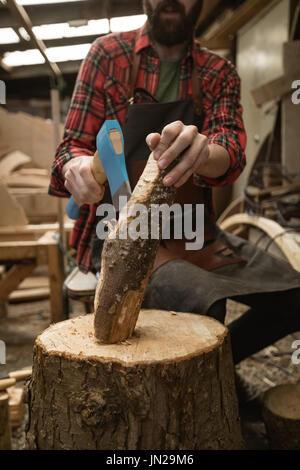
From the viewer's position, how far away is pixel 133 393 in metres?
0.95

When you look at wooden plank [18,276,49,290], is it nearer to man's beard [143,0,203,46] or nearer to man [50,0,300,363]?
man [50,0,300,363]

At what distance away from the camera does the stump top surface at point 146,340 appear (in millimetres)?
995

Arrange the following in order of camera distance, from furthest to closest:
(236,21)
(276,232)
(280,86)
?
(236,21) < (280,86) < (276,232)

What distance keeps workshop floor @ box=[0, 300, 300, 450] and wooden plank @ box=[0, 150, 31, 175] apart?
5.05ft

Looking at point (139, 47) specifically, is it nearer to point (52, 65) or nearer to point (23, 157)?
point (52, 65)

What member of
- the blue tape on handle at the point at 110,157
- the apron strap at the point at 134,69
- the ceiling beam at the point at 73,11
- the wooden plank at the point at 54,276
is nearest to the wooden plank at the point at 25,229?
the wooden plank at the point at 54,276

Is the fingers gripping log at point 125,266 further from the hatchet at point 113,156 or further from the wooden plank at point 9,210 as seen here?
the wooden plank at point 9,210

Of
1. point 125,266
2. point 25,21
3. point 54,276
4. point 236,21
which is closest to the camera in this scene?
point 125,266

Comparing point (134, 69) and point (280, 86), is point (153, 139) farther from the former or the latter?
point (280, 86)

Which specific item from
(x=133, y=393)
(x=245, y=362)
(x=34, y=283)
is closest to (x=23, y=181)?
(x=34, y=283)

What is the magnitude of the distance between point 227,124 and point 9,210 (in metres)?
2.10

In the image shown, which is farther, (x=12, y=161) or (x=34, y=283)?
(x=12, y=161)

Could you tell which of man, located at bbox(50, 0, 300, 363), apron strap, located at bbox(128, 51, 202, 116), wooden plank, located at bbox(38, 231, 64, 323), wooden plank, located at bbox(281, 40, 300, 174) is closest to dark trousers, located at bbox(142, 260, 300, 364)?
man, located at bbox(50, 0, 300, 363)

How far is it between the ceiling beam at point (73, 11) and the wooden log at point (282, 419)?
1.43 m
